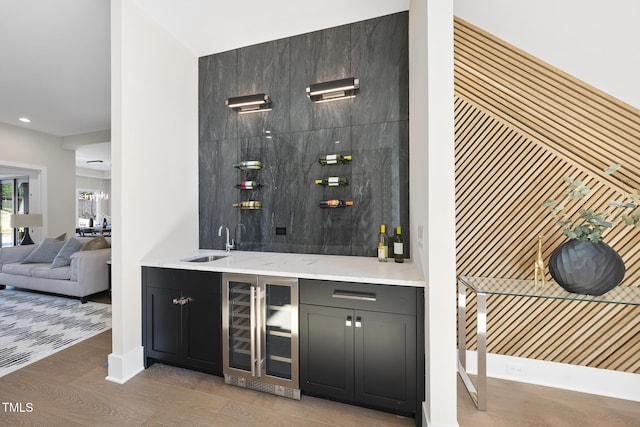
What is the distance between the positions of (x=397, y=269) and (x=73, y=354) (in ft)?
10.2

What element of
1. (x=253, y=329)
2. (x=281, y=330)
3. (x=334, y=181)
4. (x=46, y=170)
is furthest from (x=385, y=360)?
(x=46, y=170)

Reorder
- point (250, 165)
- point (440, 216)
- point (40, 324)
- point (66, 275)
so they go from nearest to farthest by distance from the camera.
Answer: point (440, 216) < point (250, 165) < point (40, 324) < point (66, 275)

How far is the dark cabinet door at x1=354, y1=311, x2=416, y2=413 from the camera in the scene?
169cm

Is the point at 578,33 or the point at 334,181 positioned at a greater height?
the point at 578,33

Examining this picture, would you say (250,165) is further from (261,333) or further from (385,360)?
(385,360)

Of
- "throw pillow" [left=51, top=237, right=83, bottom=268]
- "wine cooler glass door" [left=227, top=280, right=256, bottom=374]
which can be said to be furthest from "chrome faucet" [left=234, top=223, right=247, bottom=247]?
"throw pillow" [left=51, top=237, right=83, bottom=268]

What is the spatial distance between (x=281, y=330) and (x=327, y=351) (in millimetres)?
382

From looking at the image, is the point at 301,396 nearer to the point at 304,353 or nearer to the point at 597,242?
the point at 304,353

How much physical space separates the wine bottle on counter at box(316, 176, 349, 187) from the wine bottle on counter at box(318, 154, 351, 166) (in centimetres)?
15

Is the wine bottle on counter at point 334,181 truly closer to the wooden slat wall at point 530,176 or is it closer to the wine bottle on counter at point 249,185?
the wine bottle on counter at point 249,185

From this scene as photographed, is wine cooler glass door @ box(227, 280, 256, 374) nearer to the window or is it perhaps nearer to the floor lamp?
the floor lamp

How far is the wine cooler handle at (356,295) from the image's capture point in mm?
1766

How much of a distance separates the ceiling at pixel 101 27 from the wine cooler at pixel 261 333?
2348mm

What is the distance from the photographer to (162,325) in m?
2.29
